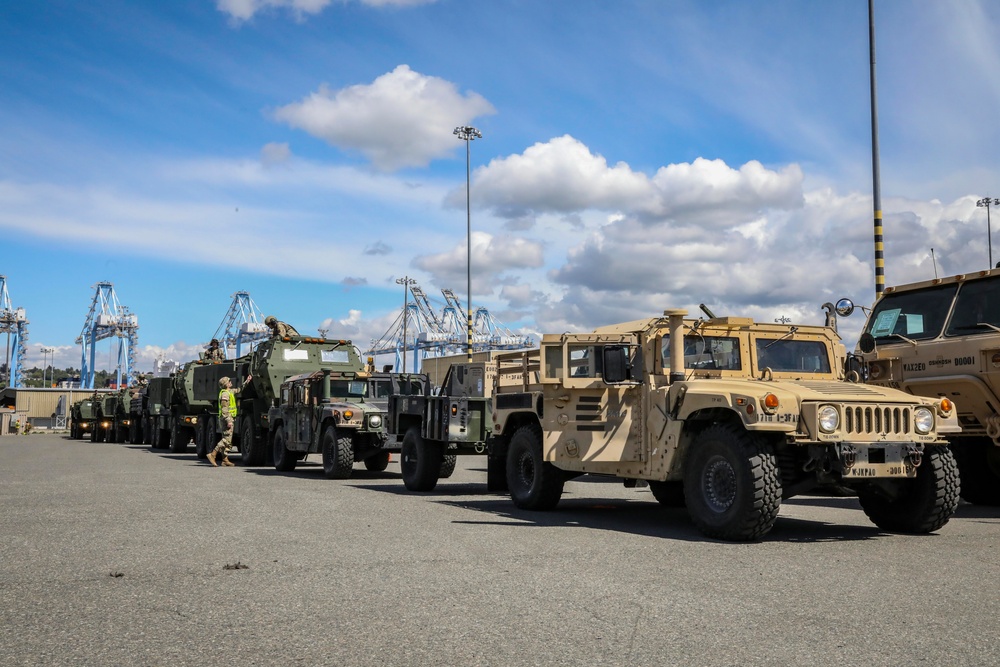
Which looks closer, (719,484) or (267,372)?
(719,484)

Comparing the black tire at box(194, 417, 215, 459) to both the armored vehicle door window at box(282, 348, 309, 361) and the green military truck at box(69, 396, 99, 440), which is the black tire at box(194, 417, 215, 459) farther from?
the green military truck at box(69, 396, 99, 440)

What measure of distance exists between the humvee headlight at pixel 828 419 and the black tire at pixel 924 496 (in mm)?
993

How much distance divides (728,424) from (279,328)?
1573cm

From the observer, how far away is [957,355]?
460 inches

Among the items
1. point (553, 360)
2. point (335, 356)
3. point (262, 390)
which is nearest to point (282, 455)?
point (262, 390)

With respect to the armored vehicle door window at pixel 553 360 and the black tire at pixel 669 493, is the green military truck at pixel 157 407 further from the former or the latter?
the armored vehicle door window at pixel 553 360

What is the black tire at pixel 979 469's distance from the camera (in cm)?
1216

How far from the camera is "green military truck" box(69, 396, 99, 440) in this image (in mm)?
45531

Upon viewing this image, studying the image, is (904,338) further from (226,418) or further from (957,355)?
(226,418)

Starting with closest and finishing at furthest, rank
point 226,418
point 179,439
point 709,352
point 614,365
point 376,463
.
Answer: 1. point 614,365
2. point 709,352
3. point 376,463
4. point 226,418
5. point 179,439

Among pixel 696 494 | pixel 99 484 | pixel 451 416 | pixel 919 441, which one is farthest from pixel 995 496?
pixel 99 484

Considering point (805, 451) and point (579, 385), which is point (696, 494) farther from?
point (579, 385)

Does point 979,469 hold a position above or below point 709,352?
below

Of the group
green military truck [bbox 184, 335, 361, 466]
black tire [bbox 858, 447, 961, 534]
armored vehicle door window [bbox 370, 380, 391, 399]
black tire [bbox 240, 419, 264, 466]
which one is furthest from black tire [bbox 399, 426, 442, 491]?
black tire [bbox 240, 419, 264, 466]
